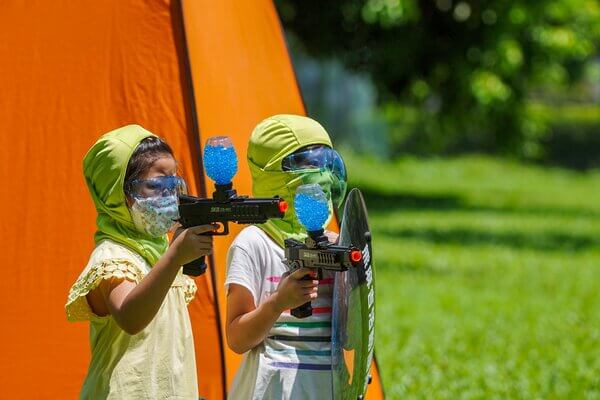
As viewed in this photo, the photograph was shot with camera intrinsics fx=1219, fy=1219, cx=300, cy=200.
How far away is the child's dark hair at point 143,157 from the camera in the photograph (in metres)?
3.00

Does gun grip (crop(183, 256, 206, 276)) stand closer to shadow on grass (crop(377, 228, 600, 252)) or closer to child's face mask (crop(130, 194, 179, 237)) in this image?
child's face mask (crop(130, 194, 179, 237))

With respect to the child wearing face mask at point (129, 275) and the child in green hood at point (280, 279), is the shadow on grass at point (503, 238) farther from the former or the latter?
the child wearing face mask at point (129, 275)

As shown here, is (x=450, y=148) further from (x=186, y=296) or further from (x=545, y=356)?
(x=186, y=296)

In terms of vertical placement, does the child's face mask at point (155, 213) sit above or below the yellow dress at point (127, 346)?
above

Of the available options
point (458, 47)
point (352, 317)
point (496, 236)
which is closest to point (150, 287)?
point (352, 317)

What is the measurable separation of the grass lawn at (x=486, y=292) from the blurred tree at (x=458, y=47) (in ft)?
5.01

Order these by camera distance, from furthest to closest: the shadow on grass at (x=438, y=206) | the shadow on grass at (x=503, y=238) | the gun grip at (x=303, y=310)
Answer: the shadow on grass at (x=438, y=206) < the shadow on grass at (x=503, y=238) < the gun grip at (x=303, y=310)

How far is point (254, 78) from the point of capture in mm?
4441

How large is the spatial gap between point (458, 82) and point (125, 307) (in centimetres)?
1402

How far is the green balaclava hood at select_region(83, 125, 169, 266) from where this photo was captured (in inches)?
118

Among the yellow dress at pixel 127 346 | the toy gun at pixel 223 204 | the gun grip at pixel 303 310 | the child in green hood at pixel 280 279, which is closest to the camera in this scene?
the toy gun at pixel 223 204

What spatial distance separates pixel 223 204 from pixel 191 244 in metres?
0.13

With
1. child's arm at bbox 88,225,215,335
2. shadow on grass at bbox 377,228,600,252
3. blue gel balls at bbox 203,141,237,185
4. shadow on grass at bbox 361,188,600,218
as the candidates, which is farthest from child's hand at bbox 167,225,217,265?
shadow on grass at bbox 361,188,600,218

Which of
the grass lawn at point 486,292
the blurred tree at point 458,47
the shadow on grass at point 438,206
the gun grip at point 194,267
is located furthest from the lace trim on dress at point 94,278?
the shadow on grass at point 438,206
